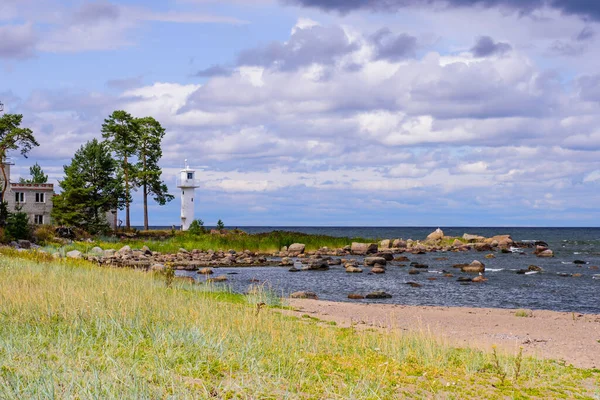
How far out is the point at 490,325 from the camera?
55.8 feet

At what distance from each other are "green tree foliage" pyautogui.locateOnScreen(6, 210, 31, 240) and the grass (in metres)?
33.1

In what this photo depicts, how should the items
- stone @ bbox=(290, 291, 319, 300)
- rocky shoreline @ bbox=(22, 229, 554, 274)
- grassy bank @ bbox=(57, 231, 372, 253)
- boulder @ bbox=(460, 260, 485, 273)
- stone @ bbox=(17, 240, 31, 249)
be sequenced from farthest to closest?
grassy bank @ bbox=(57, 231, 372, 253) → stone @ bbox=(17, 240, 31, 249) → boulder @ bbox=(460, 260, 485, 273) → rocky shoreline @ bbox=(22, 229, 554, 274) → stone @ bbox=(290, 291, 319, 300)

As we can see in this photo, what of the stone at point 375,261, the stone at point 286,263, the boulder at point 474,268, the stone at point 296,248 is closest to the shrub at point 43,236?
the stone at point 286,263

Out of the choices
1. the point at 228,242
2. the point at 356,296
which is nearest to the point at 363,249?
the point at 228,242

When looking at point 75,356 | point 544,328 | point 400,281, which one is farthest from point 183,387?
point 400,281

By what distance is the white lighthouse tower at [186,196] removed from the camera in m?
65.1

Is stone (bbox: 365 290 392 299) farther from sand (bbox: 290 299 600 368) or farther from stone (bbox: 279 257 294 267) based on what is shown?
stone (bbox: 279 257 294 267)

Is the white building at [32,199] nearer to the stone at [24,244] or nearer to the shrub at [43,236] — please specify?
the shrub at [43,236]

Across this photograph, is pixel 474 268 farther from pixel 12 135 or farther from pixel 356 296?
pixel 12 135

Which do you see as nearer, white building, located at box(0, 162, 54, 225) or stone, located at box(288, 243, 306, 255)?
stone, located at box(288, 243, 306, 255)

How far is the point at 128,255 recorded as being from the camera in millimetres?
37000

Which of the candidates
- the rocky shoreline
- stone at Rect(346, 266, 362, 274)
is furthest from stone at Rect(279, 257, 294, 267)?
stone at Rect(346, 266, 362, 274)

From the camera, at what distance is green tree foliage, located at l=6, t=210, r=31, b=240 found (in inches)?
1631

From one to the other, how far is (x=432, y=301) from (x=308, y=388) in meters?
17.3
